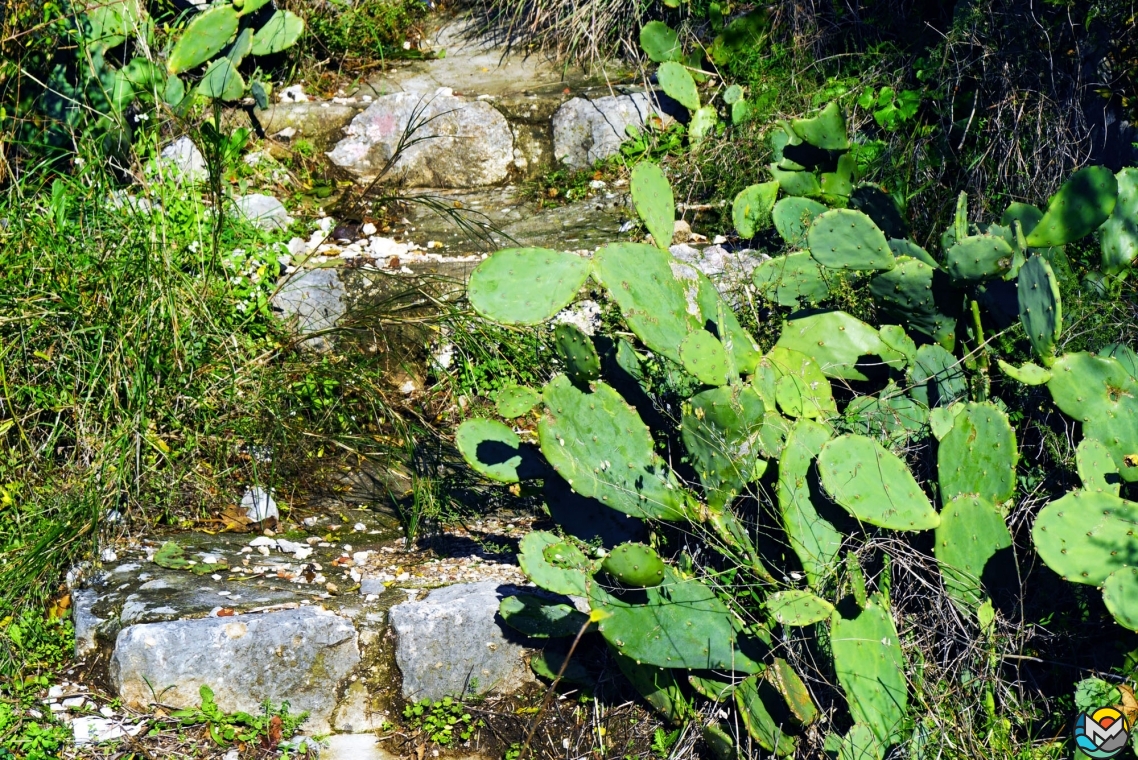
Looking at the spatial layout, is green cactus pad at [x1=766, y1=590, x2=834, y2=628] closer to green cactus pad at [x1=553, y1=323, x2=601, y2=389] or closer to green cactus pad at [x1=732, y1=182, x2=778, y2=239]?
green cactus pad at [x1=553, y1=323, x2=601, y2=389]

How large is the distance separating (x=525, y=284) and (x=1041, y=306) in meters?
1.24

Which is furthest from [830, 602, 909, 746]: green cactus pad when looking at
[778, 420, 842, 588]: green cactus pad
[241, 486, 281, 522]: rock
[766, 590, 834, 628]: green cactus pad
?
[241, 486, 281, 522]: rock

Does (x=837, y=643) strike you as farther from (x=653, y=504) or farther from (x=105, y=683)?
(x=105, y=683)

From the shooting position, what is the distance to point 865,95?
4398 mm

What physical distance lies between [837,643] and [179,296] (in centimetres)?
242

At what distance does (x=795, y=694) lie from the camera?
2344mm

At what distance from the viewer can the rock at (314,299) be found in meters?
4.11

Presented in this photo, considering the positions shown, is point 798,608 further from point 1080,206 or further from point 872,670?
point 1080,206

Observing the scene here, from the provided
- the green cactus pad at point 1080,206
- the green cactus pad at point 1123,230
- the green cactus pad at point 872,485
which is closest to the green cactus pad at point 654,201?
the green cactus pad at point 872,485

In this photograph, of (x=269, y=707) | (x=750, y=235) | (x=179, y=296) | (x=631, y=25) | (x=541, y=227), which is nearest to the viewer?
(x=269, y=707)

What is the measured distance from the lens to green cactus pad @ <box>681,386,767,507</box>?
2436mm

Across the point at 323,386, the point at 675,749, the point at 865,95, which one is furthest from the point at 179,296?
the point at 865,95

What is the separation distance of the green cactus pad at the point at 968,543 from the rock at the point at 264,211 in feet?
9.71

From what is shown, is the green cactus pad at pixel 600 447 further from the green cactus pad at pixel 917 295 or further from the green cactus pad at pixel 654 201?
the green cactus pad at pixel 917 295
